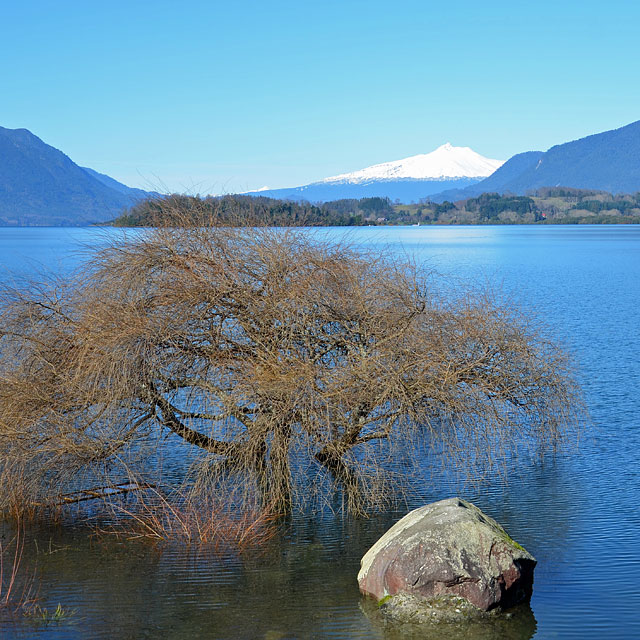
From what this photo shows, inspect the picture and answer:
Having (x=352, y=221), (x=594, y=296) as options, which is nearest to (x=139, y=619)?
(x=594, y=296)

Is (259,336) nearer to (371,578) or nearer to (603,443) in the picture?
(371,578)

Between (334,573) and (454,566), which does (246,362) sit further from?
(454,566)

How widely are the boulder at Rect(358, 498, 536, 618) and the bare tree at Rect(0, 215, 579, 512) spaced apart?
11.0 ft

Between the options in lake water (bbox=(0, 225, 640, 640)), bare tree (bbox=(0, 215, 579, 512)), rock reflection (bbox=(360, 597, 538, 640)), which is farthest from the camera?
bare tree (bbox=(0, 215, 579, 512))

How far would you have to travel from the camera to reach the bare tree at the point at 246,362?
1598 centimetres

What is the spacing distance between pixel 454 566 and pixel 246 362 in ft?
20.2

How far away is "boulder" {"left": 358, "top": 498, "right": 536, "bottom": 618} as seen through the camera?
12.3 meters

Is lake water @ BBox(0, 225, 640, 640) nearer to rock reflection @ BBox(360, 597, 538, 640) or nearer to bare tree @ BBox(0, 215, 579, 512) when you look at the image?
rock reflection @ BBox(360, 597, 538, 640)

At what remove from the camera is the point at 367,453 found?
16.7m

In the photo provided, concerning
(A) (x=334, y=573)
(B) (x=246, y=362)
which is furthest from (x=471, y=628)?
(B) (x=246, y=362)

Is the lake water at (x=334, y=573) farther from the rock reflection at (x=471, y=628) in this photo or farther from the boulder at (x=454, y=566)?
the boulder at (x=454, y=566)

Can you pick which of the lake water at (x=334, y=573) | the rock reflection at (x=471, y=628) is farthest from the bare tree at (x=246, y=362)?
the rock reflection at (x=471, y=628)

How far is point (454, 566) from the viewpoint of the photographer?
40.1ft

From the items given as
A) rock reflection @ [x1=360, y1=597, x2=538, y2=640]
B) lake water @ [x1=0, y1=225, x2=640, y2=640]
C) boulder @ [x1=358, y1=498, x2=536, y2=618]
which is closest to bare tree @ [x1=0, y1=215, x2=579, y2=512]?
lake water @ [x1=0, y1=225, x2=640, y2=640]
